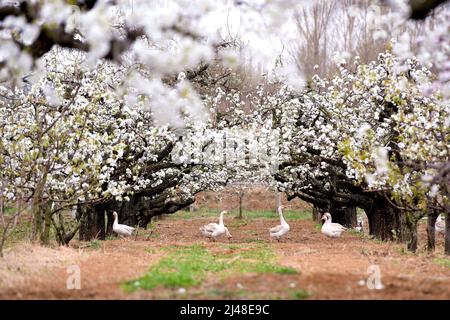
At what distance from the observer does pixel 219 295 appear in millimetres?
9062

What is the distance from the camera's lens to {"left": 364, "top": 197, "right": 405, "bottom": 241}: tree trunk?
22.2 meters

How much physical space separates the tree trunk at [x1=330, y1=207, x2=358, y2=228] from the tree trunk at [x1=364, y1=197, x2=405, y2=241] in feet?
20.0

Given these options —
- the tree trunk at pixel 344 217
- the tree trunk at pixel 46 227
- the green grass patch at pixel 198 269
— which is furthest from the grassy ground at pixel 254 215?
the green grass patch at pixel 198 269

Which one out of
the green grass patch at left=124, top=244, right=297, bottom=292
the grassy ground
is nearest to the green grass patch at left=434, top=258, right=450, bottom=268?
the green grass patch at left=124, top=244, right=297, bottom=292

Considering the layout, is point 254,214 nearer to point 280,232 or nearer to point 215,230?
point 215,230

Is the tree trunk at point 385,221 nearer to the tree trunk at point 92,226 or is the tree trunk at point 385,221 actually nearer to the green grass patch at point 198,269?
the green grass patch at point 198,269

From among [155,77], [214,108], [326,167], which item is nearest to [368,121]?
[326,167]

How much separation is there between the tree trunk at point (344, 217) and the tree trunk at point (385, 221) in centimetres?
610

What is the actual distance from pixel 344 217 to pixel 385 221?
9.04 metres

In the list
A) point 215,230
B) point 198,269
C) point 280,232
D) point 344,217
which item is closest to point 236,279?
point 198,269

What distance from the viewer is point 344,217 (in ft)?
110

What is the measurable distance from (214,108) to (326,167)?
5180 mm

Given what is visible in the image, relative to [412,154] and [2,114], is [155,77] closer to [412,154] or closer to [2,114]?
[2,114]

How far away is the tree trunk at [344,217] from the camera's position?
3303cm
